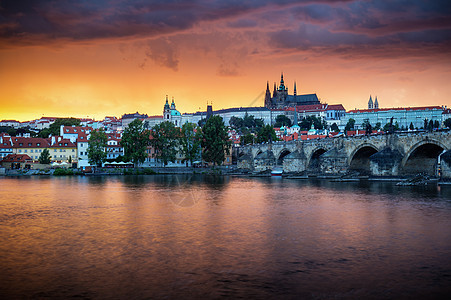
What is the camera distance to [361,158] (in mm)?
51438

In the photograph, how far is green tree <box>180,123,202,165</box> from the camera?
76125 millimetres

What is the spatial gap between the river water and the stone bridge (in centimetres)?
984

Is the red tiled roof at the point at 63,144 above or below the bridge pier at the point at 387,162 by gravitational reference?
above

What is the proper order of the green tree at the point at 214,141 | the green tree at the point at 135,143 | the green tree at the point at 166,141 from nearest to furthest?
the green tree at the point at 135,143 < the green tree at the point at 214,141 < the green tree at the point at 166,141

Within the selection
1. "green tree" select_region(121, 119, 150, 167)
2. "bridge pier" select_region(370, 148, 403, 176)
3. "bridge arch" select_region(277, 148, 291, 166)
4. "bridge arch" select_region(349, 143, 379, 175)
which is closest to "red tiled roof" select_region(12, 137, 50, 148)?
"green tree" select_region(121, 119, 150, 167)

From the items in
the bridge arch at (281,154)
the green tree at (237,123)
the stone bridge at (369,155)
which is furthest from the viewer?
the green tree at (237,123)

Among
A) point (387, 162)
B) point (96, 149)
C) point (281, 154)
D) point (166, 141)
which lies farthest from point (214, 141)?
point (387, 162)

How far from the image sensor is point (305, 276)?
536 inches

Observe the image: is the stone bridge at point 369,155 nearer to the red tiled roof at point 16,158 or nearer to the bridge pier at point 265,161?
the bridge pier at point 265,161

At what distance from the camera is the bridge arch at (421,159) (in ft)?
131

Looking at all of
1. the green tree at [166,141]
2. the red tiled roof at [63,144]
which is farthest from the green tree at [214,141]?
the red tiled roof at [63,144]

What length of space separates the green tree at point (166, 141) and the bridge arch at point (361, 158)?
104ft

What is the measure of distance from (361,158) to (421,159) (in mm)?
9614

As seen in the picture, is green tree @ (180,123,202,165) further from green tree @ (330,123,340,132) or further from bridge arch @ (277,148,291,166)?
green tree @ (330,123,340,132)
